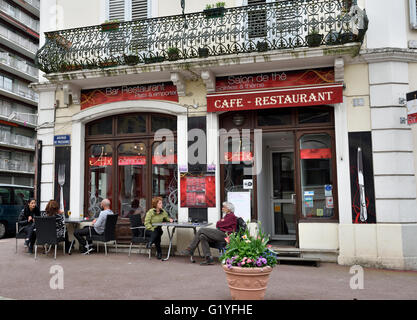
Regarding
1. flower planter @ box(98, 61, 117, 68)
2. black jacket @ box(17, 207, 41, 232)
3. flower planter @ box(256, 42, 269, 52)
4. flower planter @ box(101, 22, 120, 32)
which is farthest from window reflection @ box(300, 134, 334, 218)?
black jacket @ box(17, 207, 41, 232)

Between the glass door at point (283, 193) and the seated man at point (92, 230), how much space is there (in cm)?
441

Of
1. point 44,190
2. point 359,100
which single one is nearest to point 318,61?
point 359,100

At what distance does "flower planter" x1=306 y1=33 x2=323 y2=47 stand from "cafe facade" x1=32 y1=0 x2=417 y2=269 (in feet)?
0.70

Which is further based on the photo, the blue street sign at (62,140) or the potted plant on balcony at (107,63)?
the blue street sign at (62,140)

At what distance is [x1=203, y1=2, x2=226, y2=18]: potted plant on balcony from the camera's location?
30.1ft

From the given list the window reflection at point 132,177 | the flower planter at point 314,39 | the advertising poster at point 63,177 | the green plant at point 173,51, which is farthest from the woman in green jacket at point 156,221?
the flower planter at point 314,39

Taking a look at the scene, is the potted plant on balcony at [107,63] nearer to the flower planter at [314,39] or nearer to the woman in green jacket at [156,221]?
the woman in green jacket at [156,221]

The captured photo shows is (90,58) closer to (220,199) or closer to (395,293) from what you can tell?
(220,199)

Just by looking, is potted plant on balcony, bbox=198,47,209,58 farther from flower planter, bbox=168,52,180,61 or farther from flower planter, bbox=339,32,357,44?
flower planter, bbox=339,32,357,44

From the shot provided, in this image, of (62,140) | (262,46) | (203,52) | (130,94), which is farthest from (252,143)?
(62,140)

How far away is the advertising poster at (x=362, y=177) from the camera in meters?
8.12

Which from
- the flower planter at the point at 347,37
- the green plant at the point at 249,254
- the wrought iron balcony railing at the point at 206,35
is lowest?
the green plant at the point at 249,254

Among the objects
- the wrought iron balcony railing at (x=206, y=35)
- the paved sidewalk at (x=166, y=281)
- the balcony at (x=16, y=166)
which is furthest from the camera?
the balcony at (x=16, y=166)
